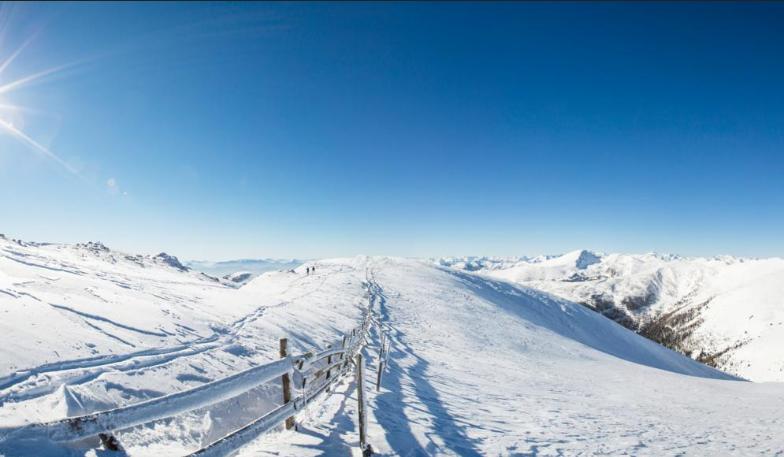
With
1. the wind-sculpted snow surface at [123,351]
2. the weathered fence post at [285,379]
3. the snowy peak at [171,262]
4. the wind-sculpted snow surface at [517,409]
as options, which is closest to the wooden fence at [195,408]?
the weathered fence post at [285,379]

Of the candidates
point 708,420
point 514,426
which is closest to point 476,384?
point 514,426

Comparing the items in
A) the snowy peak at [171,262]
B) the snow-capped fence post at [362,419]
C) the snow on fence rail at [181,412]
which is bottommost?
the snow-capped fence post at [362,419]

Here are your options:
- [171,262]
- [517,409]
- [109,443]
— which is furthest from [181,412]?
[171,262]

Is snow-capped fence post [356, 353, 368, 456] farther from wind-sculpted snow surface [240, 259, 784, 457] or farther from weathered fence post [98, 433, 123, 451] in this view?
weathered fence post [98, 433, 123, 451]

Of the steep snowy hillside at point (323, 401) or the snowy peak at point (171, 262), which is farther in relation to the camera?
the snowy peak at point (171, 262)

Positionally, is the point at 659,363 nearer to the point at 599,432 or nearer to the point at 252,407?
the point at 599,432

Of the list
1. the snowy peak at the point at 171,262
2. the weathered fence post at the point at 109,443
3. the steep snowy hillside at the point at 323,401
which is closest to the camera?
the weathered fence post at the point at 109,443

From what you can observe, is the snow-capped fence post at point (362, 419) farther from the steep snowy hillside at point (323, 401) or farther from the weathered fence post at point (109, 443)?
the weathered fence post at point (109, 443)

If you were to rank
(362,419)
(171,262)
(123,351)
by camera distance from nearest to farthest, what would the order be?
(362,419), (123,351), (171,262)

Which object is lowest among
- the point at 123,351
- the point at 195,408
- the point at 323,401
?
the point at 323,401

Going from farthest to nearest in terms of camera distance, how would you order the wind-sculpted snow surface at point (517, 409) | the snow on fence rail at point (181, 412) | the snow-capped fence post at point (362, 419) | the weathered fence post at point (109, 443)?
the wind-sculpted snow surface at point (517, 409)
the snow-capped fence post at point (362, 419)
the weathered fence post at point (109, 443)
the snow on fence rail at point (181, 412)

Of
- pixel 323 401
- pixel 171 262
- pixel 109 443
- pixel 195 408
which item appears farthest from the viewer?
pixel 171 262

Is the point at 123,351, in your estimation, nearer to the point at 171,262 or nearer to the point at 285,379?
the point at 285,379

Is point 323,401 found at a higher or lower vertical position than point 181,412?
lower
